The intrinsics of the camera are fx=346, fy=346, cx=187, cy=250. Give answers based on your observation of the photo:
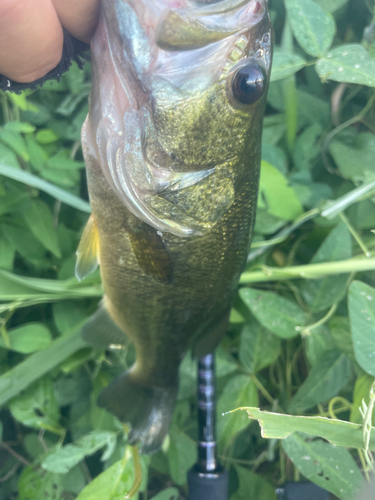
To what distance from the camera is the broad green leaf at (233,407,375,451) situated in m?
0.59

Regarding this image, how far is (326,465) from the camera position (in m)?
0.85

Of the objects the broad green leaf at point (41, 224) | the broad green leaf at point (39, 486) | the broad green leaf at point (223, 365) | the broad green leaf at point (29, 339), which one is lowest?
the broad green leaf at point (39, 486)

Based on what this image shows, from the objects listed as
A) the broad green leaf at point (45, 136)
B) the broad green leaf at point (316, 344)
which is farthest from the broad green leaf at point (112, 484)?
the broad green leaf at point (45, 136)

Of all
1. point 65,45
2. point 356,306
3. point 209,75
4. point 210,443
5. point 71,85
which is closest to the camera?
point 209,75

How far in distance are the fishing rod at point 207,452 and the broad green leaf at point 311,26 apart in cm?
85

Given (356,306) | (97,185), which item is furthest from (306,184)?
(97,185)

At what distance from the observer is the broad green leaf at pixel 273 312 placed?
1.02m

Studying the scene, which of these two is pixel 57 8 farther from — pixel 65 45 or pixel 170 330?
pixel 170 330

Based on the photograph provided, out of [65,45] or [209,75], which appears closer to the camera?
[209,75]

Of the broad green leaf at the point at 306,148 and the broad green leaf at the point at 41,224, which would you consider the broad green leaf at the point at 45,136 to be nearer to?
the broad green leaf at the point at 41,224

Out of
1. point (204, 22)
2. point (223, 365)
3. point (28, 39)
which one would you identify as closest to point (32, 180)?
point (28, 39)

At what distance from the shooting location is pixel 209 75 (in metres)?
0.54

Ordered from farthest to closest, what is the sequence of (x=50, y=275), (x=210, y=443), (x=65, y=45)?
(x=50, y=275), (x=210, y=443), (x=65, y=45)

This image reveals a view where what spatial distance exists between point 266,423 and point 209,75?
0.57m
